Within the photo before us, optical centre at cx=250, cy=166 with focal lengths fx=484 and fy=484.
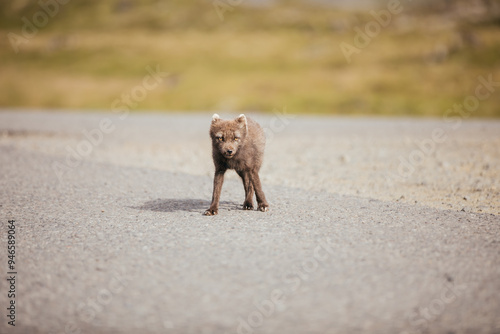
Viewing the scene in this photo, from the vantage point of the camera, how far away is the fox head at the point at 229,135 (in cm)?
832

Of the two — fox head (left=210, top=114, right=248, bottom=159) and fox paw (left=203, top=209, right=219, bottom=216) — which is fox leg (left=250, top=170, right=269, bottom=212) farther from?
fox paw (left=203, top=209, right=219, bottom=216)

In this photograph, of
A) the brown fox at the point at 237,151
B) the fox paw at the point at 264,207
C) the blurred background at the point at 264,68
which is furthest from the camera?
the blurred background at the point at 264,68

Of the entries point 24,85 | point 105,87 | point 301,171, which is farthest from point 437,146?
point 24,85

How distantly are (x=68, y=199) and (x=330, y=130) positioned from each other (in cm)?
1826

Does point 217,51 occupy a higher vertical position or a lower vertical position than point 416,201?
higher

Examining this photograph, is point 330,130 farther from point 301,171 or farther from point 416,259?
point 416,259

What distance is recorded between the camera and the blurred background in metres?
47.7

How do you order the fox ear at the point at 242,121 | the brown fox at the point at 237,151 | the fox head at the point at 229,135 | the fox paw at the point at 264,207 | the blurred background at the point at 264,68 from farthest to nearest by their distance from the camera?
the blurred background at the point at 264,68, the fox paw at the point at 264,207, the fox ear at the point at 242,121, the brown fox at the point at 237,151, the fox head at the point at 229,135

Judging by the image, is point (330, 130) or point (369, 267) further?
point (330, 130)

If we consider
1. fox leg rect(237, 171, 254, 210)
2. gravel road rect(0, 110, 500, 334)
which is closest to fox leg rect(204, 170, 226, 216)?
gravel road rect(0, 110, 500, 334)

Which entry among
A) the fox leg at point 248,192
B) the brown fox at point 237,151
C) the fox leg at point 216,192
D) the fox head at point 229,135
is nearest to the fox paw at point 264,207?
the brown fox at point 237,151

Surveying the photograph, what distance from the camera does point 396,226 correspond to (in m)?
8.17

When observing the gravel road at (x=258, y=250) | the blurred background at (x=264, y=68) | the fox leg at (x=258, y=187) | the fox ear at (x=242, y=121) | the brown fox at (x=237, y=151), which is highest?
the blurred background at (x=264, y=68)

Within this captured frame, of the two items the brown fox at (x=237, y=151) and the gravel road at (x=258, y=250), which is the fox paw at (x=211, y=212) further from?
the gravel road at (x=258, y=250)
